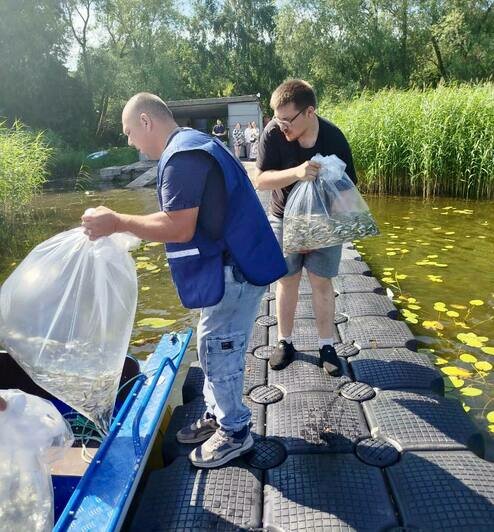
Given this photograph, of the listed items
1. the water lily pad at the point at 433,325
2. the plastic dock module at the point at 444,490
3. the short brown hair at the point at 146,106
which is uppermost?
the short brown hair at the point at 146,106

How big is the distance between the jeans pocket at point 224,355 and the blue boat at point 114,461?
12.9 inches

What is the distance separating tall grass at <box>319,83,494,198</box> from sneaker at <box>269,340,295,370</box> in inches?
258

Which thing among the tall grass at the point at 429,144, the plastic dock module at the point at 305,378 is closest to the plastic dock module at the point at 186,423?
the plastic dock module at the point at 305,378

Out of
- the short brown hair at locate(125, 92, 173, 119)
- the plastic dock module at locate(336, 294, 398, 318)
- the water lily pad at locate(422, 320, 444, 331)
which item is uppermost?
the short brown hair at locate(125, 92, 173, 119)

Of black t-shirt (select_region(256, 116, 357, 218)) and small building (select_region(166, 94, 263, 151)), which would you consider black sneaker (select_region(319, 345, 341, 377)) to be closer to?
black t-shirt (select_region(256, 116, 357, 218))

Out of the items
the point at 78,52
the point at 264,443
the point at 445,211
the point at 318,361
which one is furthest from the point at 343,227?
the point at 78,52

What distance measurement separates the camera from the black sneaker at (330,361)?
8.66ft

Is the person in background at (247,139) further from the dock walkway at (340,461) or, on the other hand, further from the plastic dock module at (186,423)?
the plastic dock module at (186,423)

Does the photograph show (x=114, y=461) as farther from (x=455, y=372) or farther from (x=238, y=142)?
(x=238, y=142)

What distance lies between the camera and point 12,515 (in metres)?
1.46

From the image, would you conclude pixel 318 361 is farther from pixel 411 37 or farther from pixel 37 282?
pixel 411 37

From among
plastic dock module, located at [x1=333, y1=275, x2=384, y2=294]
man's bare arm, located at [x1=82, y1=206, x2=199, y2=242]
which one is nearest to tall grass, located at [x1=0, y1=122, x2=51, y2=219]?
plastic dock module, located at [x1=333, y1=275, x2=384, y2=294]

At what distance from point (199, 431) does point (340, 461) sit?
2.14ft

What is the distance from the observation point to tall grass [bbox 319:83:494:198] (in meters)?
8.04
